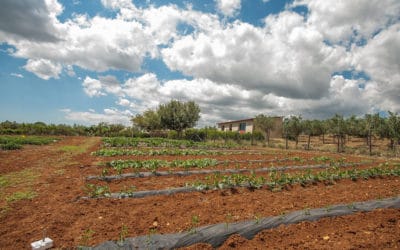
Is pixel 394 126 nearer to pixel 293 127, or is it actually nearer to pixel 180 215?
pixel 293 127

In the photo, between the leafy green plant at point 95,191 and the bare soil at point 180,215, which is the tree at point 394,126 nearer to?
the bare soil at point 180,215

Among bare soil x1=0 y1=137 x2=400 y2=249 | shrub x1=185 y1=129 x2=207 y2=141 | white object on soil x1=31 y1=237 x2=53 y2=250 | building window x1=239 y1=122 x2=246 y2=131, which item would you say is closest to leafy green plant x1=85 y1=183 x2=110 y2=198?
bare soil x1=0 y1=137 x2=400 y2=249

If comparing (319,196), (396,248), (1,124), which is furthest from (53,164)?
(1,124)

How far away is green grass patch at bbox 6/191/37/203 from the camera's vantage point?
189 inches

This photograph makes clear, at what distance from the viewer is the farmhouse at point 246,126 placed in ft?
138

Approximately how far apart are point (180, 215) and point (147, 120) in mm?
43490

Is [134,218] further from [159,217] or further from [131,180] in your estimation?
[131,180]

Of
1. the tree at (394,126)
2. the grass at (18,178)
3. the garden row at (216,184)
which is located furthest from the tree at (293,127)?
the grass at (18,178)

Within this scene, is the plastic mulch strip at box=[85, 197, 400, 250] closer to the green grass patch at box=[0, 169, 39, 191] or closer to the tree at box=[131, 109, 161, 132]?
the green grass patch at box=[0, 169, 39, 191]

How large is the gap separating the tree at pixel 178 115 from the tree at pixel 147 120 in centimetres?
736

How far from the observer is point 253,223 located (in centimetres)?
343

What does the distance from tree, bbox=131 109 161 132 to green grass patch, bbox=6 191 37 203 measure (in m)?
34.2

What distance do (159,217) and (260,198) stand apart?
2.41 metres

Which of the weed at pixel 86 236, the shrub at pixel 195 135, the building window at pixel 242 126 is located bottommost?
the weed at pixel 86 236
